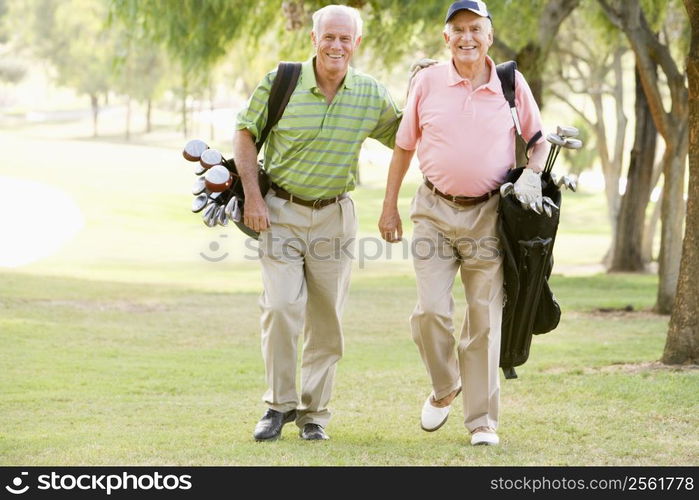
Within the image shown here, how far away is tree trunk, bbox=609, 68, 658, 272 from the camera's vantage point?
18.2m

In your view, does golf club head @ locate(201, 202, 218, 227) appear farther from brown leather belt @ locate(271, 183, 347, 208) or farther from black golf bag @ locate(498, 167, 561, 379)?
black golf bag @ locate(498, 167, 561, 379)

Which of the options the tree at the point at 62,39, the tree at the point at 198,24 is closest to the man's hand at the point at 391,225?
the tree at the point at 198,24

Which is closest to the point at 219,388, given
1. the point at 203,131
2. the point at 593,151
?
the point at 593,151

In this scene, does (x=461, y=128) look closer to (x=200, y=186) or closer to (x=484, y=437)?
(x=200, y=186)

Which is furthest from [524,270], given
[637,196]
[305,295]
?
[637,196]

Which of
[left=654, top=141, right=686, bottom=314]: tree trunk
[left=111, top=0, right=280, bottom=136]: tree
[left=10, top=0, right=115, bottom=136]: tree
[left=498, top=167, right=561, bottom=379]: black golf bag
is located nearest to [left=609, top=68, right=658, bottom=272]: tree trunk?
[left=654, top=141, right=686, bottom=314]: tree trunk

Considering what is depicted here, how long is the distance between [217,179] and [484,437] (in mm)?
1879

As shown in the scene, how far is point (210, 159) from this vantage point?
6262 mm

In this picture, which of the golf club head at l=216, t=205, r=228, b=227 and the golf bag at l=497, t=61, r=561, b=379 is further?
the golf club head at l=216, t=205, r=228, b=227

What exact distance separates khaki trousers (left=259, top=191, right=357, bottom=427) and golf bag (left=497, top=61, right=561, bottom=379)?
0.88m

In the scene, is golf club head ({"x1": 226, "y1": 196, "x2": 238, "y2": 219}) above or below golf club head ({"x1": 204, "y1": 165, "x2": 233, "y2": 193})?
below

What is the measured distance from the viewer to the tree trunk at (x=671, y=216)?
13.6 meters

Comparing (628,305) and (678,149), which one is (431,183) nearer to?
(678,149)

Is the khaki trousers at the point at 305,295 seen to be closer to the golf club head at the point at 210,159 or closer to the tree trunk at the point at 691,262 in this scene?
the golf club head at the point at 210,159
